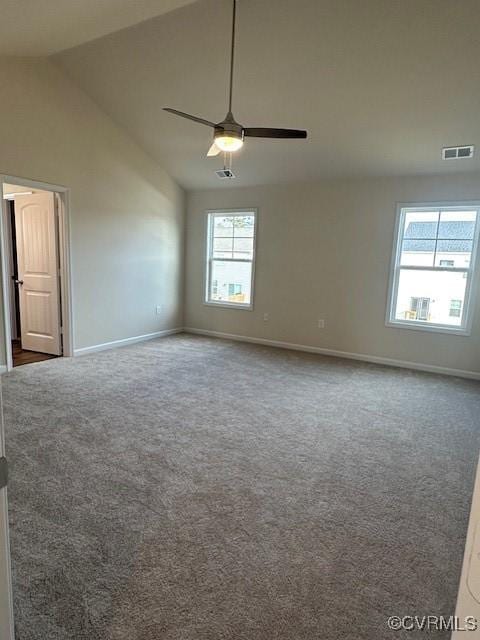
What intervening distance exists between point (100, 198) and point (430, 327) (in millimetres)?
4726

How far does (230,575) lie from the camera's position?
66.5 inches

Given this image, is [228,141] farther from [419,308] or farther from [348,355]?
[348,355]

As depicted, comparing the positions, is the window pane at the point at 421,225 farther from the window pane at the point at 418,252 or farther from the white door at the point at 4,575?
the white door at the point at 4,575

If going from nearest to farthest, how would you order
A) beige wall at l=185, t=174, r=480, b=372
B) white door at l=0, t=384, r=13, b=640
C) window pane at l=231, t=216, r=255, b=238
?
white door at l=0, t=384, r=13, b=640, beige wall at l=185, t=174, r=480, b=372, window pane at l=231, t=216, r=255, b=238

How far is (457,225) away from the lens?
15.9 feet

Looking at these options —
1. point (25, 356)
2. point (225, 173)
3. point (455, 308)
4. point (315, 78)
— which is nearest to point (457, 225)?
point (455, 308)

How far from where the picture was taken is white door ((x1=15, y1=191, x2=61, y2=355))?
4.87m

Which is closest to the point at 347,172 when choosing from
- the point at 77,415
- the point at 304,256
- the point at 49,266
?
the point at 304,256

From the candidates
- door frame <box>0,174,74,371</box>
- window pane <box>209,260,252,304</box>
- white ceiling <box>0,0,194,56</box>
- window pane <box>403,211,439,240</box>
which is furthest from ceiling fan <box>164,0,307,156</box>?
window pane <box>209,260,252,304</box>

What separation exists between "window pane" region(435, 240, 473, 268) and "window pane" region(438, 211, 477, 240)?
0.06 m

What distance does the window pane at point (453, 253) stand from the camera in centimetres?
480

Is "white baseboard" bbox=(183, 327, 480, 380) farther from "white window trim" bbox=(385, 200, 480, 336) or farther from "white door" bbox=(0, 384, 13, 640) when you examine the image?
"white door" bbox=(0, 384, 13, 640)

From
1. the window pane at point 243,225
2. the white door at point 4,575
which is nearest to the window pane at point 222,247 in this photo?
the window pane at point 243,225

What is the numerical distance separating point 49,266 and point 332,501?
14.4 ft
